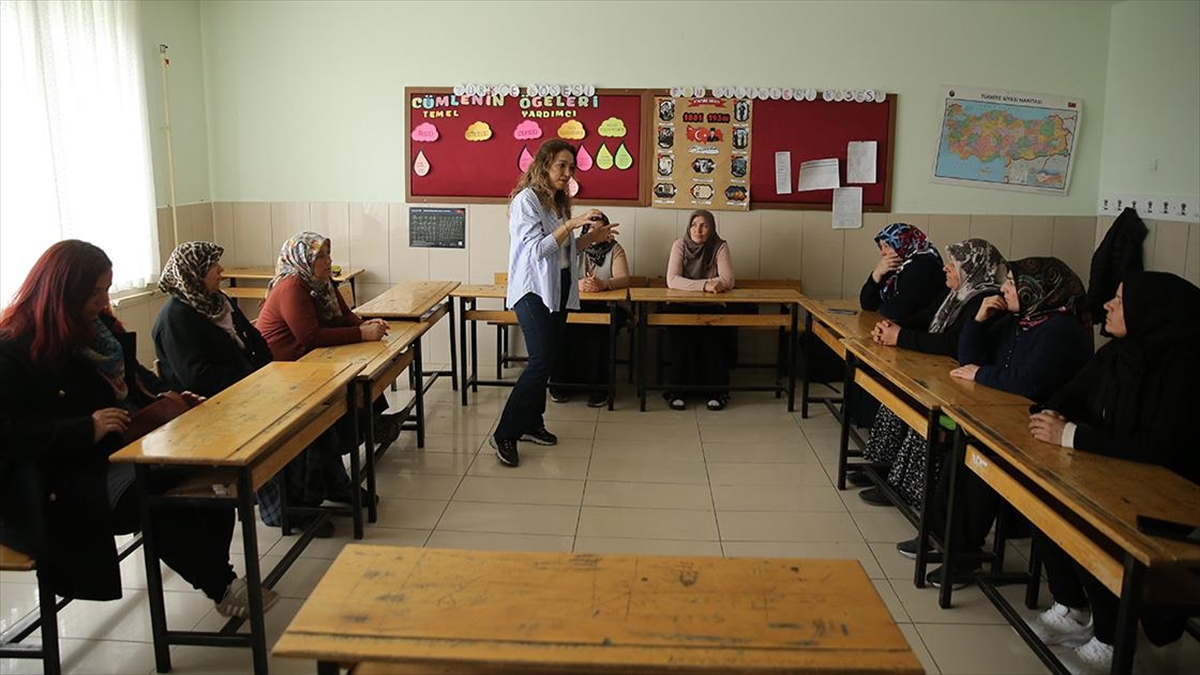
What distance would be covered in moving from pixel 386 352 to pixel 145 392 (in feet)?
3.36

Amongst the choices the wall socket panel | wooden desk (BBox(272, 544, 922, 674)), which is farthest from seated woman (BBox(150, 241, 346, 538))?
the wall socket panel

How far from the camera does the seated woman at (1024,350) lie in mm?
2859

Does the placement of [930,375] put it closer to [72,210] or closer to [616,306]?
[616,306]

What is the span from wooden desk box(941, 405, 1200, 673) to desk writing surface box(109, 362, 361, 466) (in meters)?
2.04

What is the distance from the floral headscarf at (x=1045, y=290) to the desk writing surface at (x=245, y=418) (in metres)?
2.40

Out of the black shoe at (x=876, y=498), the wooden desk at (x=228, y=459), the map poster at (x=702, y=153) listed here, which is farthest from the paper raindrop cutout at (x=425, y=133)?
the black shoe at (x=876, y=498)

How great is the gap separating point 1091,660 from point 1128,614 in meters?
0.77

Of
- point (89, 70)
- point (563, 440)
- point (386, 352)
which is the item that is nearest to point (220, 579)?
point (386, 352)

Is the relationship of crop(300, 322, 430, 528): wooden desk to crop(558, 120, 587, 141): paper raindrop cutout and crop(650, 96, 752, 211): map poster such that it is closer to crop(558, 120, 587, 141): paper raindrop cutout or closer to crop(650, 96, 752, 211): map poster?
crop(558, 120, 587, 141): paper raindrop cutout

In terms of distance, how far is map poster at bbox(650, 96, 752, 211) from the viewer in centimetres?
600

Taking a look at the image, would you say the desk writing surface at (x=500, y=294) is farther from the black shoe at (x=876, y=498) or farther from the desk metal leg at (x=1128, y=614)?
the desk metal leg at (x=1128, y=614)

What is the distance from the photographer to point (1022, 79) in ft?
19.5

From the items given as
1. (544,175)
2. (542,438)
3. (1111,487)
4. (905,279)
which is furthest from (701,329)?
(1111,487)

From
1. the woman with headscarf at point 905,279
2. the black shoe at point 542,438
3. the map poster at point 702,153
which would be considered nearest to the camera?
the woman with headscarf at point 905,279
